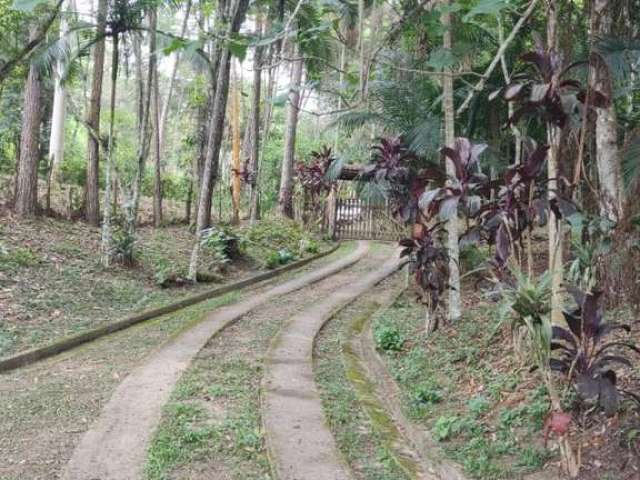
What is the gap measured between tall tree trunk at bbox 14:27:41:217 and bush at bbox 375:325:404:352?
7983 mm

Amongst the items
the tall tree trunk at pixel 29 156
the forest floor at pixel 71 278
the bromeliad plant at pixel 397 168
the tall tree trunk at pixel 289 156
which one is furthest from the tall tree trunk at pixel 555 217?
the tall tree trunk at pixel 289 156

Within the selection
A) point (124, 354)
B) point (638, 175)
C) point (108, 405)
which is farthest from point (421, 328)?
point (108, 405)

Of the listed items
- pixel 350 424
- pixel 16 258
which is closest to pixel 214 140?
pixel 16 258

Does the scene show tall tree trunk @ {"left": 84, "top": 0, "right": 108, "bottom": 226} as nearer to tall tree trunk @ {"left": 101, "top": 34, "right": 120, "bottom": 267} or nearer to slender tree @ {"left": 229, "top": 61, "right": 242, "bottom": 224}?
tall tree trunk @ {"left": 101, "top": 34, "right": 120, "bottom": 267}

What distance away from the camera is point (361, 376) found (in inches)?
221

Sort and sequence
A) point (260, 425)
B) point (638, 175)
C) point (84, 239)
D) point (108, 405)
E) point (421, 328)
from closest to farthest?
point (260, 425)
point (108, 405)
point (638, 175)
point (421, 328)
point (84, 239)

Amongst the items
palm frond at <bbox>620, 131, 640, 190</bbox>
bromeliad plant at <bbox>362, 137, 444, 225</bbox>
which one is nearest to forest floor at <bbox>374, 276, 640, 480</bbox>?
palm frond at <bbox>620, 131, 640, 190</bbox>

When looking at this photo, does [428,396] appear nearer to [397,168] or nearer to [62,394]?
[62,394]

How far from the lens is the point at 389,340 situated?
6406 millimetres

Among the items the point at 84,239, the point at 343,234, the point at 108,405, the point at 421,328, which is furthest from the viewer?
the point at 343,234

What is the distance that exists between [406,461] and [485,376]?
1.38 metres

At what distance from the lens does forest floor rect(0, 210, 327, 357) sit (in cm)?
689

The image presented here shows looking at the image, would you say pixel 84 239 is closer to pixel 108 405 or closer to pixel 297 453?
pixel 108 405

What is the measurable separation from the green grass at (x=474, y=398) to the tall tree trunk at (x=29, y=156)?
309 inches
